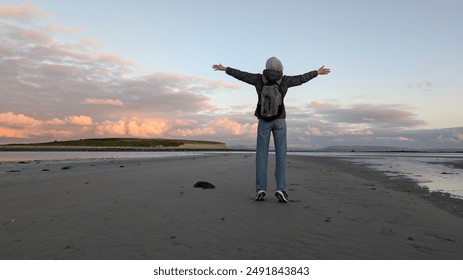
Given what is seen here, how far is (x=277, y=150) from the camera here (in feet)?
23.6

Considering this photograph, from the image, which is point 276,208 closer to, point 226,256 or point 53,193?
point 226,256

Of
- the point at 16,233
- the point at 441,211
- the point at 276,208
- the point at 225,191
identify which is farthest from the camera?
the point at 225,191

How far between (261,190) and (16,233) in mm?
4433

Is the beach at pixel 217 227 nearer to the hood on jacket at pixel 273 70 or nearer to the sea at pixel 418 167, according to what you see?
the hood on jacket at pixel 273 70

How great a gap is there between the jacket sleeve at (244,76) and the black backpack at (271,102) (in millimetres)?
300

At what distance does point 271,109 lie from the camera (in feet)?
22.6

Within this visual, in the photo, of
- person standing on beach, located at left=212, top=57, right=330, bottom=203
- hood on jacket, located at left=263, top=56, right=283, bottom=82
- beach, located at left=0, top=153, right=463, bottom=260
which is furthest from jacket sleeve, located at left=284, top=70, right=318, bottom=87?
beach, located at left=0, top=153, right=463, bottom=260

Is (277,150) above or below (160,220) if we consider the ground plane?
above

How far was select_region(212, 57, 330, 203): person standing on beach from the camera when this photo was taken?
22.7 feet

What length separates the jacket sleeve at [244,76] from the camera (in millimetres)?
7176

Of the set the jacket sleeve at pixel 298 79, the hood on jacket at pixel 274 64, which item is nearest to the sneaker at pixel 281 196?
the jacket sleeve at pixel 298 79

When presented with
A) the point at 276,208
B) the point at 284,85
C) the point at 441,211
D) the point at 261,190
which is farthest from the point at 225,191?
the point at 441,211

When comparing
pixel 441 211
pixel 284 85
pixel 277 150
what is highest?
pixel 284 85
